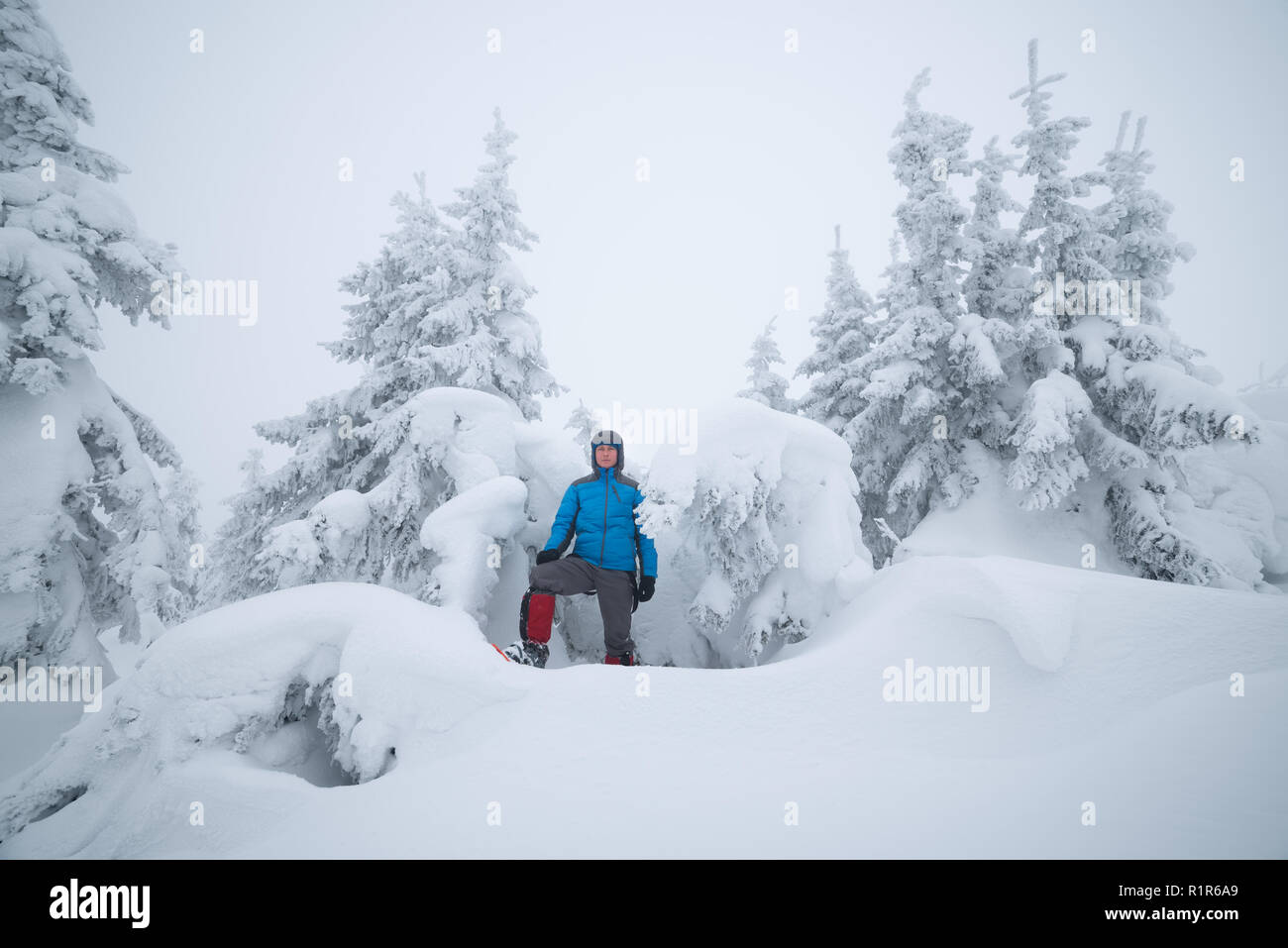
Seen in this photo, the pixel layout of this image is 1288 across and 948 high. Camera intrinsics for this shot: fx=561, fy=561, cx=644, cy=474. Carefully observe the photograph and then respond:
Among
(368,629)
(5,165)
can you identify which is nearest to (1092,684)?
(368,629)

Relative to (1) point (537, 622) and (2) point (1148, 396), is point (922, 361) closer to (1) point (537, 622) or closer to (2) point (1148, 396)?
(2) point (1148, 396)

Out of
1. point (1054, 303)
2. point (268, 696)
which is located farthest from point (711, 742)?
point (1054, 303)

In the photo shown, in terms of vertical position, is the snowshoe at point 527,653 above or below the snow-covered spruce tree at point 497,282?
below

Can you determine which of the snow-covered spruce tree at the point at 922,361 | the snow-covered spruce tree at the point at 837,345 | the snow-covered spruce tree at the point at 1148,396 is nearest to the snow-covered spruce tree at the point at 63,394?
the snow-covered spruce tree at the point at 922,361

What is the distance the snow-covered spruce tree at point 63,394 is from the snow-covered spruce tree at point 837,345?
1248cm

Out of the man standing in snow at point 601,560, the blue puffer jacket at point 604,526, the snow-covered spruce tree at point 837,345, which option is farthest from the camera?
the snow-covered spruce tree at point 837,345

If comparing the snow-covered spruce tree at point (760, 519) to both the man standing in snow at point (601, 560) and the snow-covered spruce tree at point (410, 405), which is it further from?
the snow-covered spruce tree at point (410, 405)

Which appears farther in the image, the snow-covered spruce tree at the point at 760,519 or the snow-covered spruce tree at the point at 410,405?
the snow-covered spruce tree at the point at 410,405

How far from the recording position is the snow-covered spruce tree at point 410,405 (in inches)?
290

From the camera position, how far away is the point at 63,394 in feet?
25.6

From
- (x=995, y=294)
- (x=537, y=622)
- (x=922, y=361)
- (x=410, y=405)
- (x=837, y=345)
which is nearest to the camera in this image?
(x=537, y=622)

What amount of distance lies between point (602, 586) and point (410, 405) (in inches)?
154

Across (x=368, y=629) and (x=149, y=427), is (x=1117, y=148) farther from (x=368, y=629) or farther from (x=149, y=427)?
(x=149, y=427)

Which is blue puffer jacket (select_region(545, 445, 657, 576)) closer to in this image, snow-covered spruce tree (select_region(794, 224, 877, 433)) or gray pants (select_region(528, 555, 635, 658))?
gray pants (select_region(528, 555, 635, 658))
